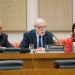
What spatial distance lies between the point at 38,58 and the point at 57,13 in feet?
9.73

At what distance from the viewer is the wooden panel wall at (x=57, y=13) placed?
17.3ft

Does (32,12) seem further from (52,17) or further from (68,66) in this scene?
(68,66)

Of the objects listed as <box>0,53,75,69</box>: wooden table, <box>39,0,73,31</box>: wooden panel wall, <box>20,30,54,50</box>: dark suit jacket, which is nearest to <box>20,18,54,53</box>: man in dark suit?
<box>20,30,54,50</box>: dark suit jacket

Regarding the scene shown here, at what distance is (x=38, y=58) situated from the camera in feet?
8.11

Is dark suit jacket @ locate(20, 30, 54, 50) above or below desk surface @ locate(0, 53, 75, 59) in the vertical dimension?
above

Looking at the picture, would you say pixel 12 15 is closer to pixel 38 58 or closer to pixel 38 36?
pixel 38 36

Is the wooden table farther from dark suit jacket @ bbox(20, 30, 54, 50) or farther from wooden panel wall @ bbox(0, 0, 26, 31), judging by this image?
wooden panel wall @ bbox(0, 0, 26, 31)

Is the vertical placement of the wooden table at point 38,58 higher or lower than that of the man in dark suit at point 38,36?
lower

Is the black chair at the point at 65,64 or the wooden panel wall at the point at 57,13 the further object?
the wooden panel wall at the point at 57,13

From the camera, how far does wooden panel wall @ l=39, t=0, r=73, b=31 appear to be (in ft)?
17.3

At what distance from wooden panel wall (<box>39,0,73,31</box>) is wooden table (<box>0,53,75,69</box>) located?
2818 millimetres

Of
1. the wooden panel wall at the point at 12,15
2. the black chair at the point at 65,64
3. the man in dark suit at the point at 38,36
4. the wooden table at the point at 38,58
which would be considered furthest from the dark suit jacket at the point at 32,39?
the black chair at the point at 65,64

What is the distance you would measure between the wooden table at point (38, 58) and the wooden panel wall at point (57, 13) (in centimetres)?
282

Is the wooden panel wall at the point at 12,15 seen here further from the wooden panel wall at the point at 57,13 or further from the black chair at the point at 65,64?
the black chair at the point at 65,64
